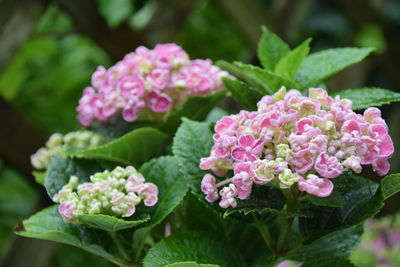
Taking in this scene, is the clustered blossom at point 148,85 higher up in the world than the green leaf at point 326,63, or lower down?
higher up

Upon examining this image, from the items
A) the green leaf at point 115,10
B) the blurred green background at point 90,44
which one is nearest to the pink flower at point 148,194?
the blurred green background at point 90,44

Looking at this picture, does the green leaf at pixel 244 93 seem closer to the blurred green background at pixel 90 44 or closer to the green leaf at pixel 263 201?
the green leaf at pixel 263 201

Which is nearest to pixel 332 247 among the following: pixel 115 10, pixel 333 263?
pixel 333 263

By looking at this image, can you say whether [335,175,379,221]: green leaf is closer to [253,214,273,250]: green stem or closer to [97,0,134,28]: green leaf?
[253,214,273,250]: green stem

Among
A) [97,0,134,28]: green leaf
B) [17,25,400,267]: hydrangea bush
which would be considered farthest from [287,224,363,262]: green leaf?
[97,0,134,28]: green leaf

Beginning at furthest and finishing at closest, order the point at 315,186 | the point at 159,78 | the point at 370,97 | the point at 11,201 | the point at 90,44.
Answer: the point at 90,44
the point at 11,201
the point at 159,78
the point at 370,97
the point at 315,186

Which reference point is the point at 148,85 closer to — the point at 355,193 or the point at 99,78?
the point at 99,78
